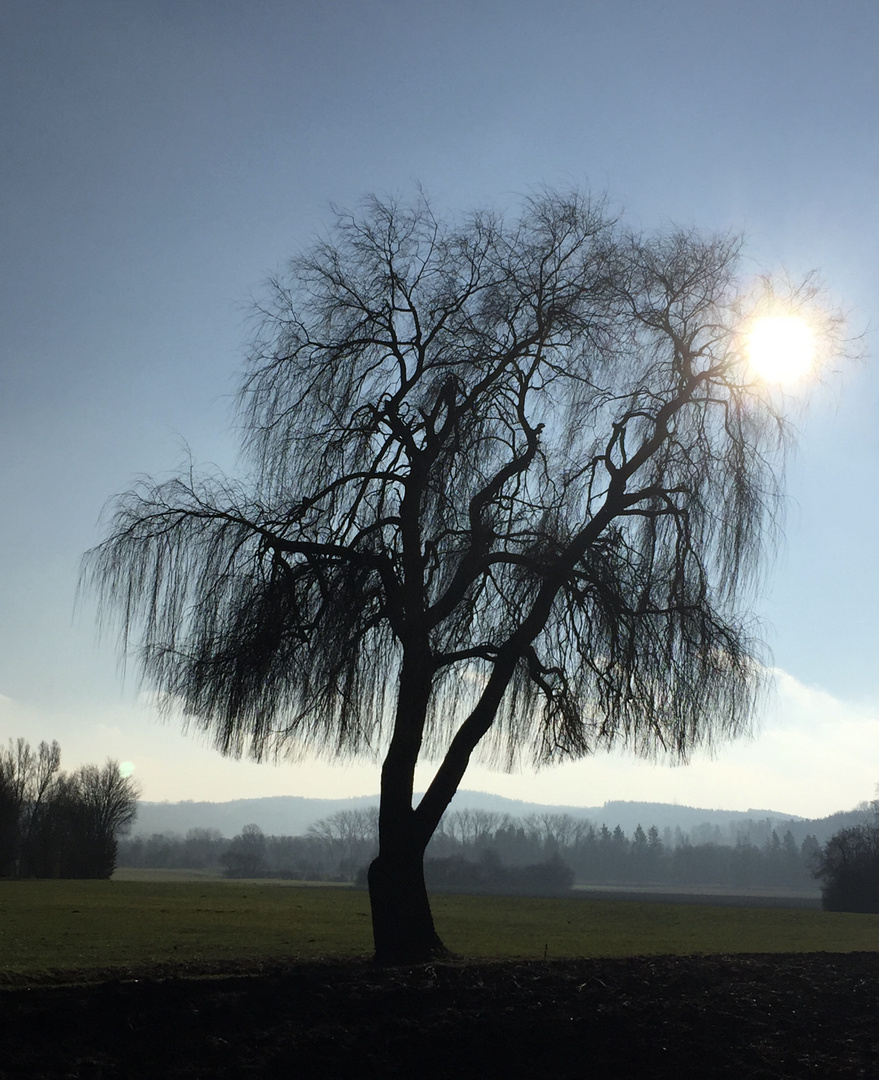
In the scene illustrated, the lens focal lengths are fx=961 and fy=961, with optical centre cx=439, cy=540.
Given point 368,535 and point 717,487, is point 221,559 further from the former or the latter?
point 717,487

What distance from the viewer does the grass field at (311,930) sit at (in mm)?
13672

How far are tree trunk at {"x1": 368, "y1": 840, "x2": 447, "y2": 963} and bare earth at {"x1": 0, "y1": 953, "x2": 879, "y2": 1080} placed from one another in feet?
7.45

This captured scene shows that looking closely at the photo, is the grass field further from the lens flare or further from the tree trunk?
the lens flare

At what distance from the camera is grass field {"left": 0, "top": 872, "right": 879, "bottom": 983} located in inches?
538

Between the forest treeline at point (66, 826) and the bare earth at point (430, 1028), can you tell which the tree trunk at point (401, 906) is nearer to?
the bare earth at point (430, 1028)

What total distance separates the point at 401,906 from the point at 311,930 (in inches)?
458

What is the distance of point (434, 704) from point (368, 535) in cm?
257

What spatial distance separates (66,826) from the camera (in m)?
69.2

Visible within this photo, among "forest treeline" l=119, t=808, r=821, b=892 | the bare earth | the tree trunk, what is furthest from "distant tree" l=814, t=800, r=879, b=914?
"forest treeline" l=119, t=808, r=821, b=892

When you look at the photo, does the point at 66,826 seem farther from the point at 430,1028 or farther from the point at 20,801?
the point at 430,1028

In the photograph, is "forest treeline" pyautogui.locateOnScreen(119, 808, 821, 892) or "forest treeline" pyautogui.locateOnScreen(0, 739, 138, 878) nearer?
"forest treeline" pyautogui.locateOnScreen(0, 739, 138, 878)

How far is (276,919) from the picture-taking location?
25.5 m

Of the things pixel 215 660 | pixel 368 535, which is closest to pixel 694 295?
pixel 368 535

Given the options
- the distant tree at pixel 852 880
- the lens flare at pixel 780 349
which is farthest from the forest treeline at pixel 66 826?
the lens flare at pixel 780 349
